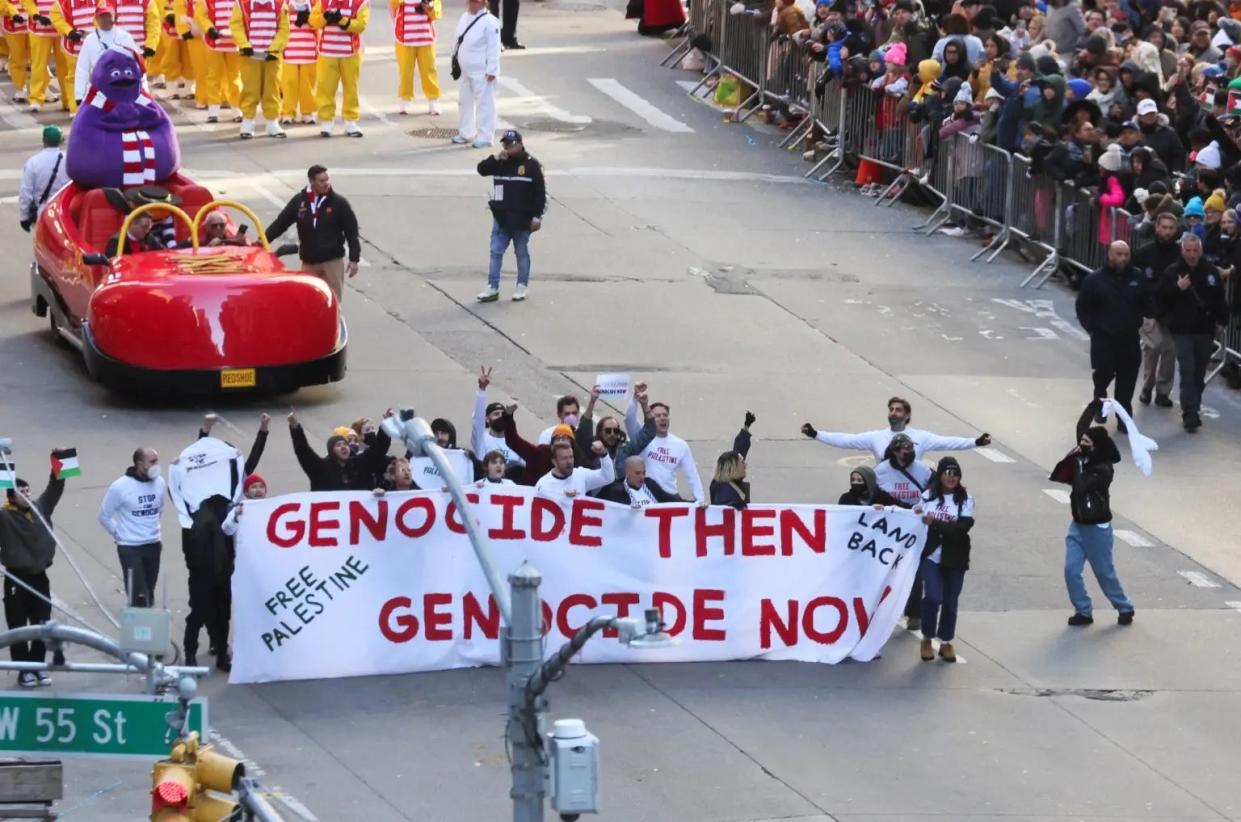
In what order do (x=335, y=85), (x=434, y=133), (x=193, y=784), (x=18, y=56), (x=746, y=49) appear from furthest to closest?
(x=746, y=49) < (x=18, y=56) < (x=434, y=133) < (x=335, y=85) < (x=193, y=784)

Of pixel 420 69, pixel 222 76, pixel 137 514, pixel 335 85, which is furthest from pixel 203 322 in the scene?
pixel 420 69

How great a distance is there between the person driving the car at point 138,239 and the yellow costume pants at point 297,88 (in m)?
9.74

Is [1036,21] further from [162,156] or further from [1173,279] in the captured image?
[162,156]

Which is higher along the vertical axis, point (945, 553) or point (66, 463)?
point (66, 463)

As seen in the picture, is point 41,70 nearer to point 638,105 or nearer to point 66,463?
point 638,105

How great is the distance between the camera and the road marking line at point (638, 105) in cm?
3209

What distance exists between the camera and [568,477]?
644 inches

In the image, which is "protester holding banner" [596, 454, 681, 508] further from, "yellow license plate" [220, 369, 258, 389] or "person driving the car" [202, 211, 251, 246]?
"person driving the car" [202, 211, 251, 246]

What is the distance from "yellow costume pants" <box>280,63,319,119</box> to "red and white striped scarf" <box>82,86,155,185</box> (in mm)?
8228

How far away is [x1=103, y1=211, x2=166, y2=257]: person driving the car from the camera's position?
21.3 metres

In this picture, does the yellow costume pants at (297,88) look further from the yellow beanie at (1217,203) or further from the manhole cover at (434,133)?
the yellow beanie at (1217,203)

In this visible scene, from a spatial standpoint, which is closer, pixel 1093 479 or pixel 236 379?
pixel 1093 479

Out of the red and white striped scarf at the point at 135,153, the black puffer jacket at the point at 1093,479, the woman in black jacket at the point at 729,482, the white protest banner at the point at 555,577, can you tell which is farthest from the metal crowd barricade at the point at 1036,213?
the white protest banner at the point at 555,577

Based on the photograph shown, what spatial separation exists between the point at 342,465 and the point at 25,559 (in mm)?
2221
